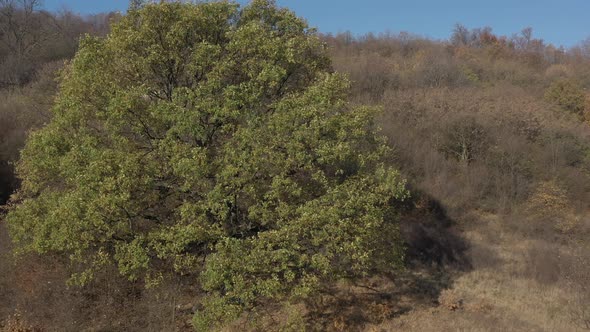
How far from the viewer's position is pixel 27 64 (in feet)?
184

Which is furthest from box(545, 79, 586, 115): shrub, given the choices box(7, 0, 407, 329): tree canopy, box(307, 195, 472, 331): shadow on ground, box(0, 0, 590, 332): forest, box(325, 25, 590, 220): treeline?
box(7, 0, 407, 329): tree canopy

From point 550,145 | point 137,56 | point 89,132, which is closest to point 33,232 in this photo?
point 89,132

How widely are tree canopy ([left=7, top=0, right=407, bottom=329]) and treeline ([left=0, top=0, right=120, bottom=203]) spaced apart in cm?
1494

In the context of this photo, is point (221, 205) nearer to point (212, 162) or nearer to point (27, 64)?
point (212, 162)

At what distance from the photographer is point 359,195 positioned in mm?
15734

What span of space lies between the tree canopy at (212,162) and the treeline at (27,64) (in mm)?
14937

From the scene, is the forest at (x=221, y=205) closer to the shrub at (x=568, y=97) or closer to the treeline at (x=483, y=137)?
the treeline at (x=483, y=137)

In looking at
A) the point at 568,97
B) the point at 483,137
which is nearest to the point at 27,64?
the point at 483,137

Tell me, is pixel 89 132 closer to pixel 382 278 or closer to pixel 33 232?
pixel 33 232

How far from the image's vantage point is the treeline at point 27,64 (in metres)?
34.8

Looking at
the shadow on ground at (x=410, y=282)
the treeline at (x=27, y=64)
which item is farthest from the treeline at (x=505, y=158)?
the treeline at (x=27, y=64)

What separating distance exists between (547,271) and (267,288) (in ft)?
60.6

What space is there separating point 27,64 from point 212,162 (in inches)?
1994

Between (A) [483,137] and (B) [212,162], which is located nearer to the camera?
(B) [212,162]
